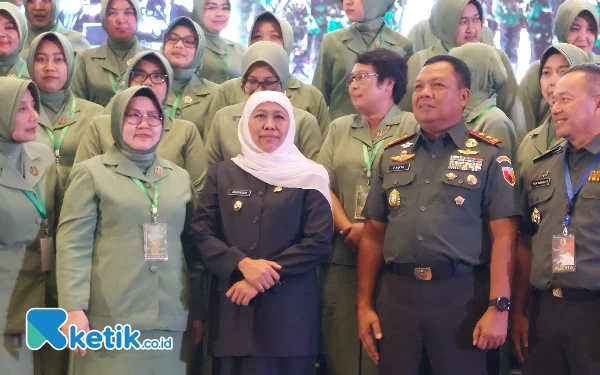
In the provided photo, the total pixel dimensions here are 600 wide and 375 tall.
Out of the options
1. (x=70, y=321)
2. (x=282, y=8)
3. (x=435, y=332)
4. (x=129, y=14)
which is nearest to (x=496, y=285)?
(x=435, y=332)

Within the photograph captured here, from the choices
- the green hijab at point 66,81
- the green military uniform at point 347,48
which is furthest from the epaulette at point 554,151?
the green hijab at point 66,81

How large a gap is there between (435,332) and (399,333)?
6.1 inches

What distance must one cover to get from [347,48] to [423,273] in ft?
7.65

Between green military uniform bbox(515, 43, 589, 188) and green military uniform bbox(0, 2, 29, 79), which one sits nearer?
green military uniform bbox(515, 43, 589, 188)

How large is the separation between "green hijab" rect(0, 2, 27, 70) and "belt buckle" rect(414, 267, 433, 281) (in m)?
2.99

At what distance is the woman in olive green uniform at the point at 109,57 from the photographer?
15.9 ft

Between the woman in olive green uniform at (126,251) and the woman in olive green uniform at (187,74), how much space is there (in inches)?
47.7

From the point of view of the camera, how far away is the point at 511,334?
132 inches

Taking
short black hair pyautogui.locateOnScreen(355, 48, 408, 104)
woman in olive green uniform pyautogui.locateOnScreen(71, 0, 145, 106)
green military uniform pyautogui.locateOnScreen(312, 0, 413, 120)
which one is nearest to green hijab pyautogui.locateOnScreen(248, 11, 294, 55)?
green military uniform pyautogui.locateOnScreen(312, 0, 413, 120)

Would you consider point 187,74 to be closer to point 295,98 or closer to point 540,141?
point 295,98

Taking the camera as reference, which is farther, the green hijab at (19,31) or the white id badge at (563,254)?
the green hijab at (19,31)

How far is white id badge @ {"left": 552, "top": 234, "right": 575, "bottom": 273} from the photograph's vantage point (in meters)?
2.95

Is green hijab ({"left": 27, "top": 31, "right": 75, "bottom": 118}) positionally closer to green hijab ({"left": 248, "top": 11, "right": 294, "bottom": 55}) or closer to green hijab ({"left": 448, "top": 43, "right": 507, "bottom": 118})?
green hijab ({"left": 248, "top": 11, "right": 294, "bottom": 55})

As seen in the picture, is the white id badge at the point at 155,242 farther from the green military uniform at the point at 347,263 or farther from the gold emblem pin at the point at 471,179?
the gold emblem pin at the point at 471,179
